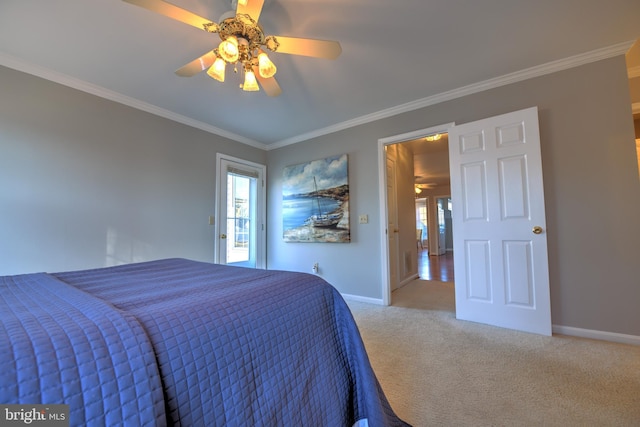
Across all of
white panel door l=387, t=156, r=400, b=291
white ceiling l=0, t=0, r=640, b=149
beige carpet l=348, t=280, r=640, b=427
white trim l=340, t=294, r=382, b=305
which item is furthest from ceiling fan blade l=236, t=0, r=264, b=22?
white trim l=340, t=294, r=382, b=305

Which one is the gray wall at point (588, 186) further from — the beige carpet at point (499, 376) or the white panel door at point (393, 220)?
the white panel door at point (393, 220)

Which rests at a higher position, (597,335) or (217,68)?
(217,68)

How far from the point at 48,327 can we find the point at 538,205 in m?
3.04

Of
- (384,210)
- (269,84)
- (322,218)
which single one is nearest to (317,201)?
(322,218)

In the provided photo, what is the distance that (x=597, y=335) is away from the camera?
204cm

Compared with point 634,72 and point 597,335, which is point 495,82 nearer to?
point 634,72

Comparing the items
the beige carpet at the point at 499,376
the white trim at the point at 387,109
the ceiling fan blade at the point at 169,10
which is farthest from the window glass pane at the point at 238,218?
the ceiling fan blade at the point at 169,10

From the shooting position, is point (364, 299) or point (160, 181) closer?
point (160, 181)

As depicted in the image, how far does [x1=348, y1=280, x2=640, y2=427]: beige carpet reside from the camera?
1267mm

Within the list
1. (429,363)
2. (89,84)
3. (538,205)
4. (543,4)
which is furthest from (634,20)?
(89,84)

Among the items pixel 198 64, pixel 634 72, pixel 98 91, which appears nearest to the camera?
pixel 198 64

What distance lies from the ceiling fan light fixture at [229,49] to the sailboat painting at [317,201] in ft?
6.78

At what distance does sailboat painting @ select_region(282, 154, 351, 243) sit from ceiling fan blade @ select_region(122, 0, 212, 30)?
225 cm

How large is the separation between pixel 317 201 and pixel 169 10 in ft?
8.45
